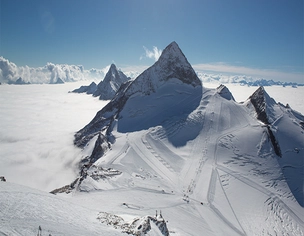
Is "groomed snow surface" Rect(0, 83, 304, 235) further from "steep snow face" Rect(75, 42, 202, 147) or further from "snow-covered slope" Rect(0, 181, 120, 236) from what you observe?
"steep snow face" Rect(75, 42, 202, 147)


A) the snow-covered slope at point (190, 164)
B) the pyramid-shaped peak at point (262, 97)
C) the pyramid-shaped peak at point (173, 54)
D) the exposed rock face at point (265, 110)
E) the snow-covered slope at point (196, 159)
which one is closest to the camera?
the snow-covered slope at point (190, 164)

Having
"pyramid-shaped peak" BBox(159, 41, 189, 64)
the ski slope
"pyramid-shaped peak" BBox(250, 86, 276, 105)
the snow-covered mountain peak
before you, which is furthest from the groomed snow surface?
"pyramid-shaped peak" BBox(159, 41, 189, 64)

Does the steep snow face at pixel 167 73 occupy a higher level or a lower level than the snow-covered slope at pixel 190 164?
higher

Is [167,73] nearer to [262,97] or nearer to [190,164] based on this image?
[262,97]

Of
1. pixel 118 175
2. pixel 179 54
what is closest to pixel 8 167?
pixel 118 175

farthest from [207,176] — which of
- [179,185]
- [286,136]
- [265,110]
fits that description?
[265,110]

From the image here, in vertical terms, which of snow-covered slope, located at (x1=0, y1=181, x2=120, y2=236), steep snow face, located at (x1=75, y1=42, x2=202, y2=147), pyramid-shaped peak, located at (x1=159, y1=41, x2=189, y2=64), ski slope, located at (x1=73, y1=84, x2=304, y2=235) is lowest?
ski slope, located at (x1=73, y1=84, x2=304, y2=235)

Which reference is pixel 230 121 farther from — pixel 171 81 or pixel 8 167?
pixel 8 167

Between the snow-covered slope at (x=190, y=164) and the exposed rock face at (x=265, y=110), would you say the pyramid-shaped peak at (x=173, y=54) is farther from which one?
the exposed rock face at (x=265, y=110)

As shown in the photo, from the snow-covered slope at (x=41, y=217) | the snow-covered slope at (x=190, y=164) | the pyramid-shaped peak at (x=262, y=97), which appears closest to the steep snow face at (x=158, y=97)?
the snow-covered slope at (x=190, y=164)
